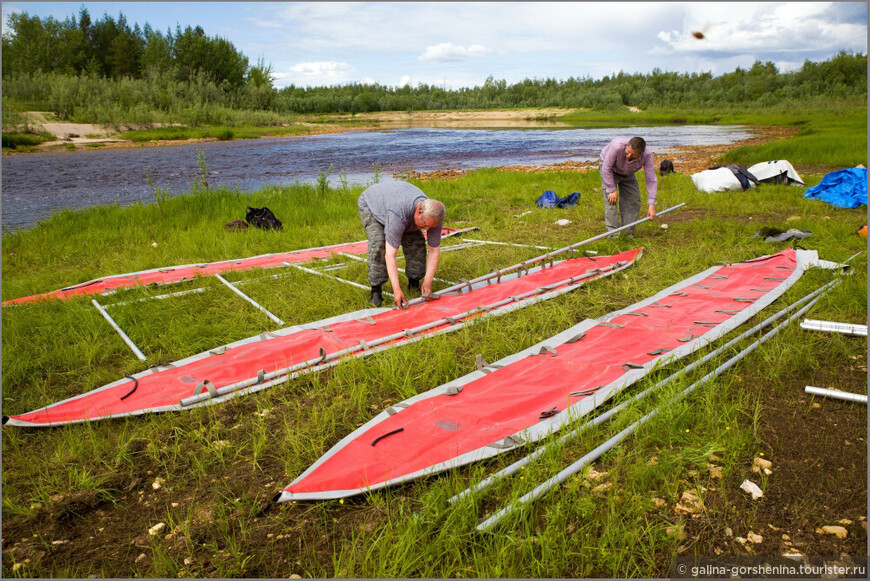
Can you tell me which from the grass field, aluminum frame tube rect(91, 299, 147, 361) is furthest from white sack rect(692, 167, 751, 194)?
aluminum frame tube rect(91, 299, 147, 361)

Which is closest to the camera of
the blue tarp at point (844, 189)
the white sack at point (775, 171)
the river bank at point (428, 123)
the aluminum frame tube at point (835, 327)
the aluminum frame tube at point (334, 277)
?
A: the aluminum frame tube at point (835, 327)

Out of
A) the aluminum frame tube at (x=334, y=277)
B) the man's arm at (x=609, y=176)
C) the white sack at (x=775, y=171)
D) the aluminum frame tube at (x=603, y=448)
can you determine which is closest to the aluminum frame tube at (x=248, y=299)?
the aluminum frame tube at (x=334, y=277)

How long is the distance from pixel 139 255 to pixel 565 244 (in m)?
5.13

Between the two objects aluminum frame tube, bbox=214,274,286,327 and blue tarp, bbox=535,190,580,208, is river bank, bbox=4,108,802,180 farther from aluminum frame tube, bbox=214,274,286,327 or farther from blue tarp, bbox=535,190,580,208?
aluminum frame tube, bbox=214,274,286,327

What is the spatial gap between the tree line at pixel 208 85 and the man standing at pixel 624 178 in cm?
2836

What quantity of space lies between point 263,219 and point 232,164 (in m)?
12.1

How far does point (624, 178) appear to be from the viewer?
245 inches

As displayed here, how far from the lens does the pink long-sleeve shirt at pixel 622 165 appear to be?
5.79 m

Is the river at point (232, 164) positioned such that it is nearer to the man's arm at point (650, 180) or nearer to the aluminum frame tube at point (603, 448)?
the man's arm at point (650, 180)

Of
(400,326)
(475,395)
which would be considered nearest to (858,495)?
(475,395)

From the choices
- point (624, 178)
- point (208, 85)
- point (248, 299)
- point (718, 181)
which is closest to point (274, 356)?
point (248, 299)

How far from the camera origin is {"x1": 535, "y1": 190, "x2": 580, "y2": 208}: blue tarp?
8515 millimetres

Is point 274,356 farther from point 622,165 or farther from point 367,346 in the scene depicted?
point 622,165

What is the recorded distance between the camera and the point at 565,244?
6242 mm
